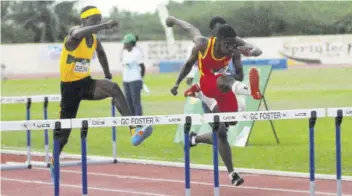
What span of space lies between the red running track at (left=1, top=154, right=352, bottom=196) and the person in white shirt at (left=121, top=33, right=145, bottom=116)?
4007mm

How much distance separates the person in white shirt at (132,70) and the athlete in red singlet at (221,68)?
20.9 ft

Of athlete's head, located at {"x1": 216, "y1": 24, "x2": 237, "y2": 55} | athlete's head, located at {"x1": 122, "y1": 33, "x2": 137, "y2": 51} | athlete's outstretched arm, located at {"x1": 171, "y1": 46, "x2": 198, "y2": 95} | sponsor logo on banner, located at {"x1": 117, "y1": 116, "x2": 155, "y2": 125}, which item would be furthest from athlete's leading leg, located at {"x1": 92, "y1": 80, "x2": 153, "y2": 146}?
athlete's head, located at {"x1": 122, "y1": 33, "x2": 137, "y2": 51}

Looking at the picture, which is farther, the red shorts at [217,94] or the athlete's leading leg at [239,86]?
the red shorts at [217,94]

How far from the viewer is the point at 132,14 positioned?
1823 cm

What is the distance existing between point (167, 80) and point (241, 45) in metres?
17.4

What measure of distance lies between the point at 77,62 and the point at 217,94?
1.60 metres

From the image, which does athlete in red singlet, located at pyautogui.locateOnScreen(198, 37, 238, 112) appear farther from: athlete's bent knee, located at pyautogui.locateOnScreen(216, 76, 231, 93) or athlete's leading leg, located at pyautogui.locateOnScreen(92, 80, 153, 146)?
athlete's leading leg, located at pyautogui.locateOnScreen(92, 80, 153, 146)

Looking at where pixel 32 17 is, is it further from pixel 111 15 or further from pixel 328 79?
pixel 328 79

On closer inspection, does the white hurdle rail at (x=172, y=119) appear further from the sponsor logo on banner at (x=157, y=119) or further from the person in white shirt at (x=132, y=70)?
the person in white shirt at (x=132, y=70)

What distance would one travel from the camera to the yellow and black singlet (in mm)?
9875

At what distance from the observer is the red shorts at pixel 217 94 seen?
33.7 ft

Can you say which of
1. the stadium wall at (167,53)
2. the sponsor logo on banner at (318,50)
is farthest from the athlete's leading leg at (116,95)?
the sponsor logo on banner at (318,50)

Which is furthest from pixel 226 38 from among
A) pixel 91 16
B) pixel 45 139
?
pixel 45 139

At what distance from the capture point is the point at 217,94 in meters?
10.3
